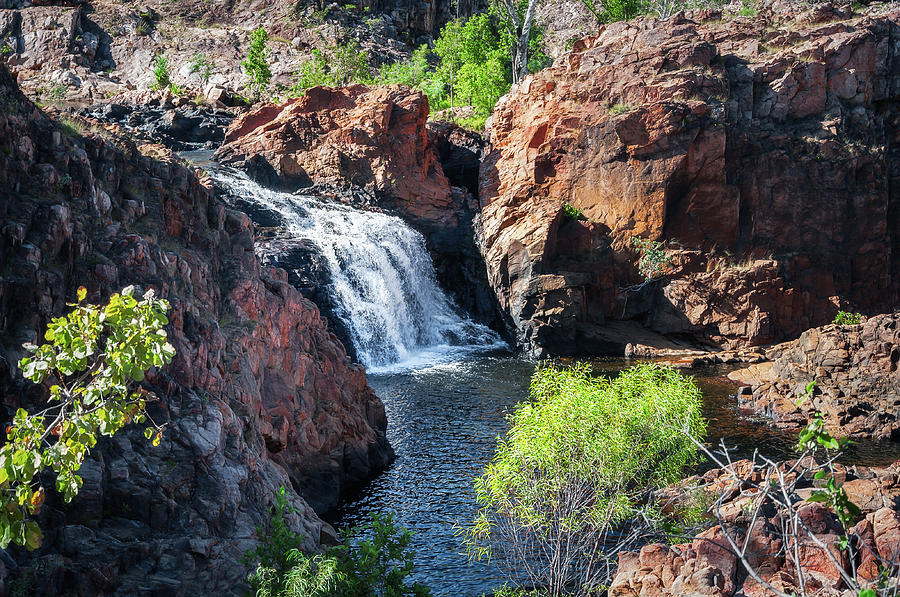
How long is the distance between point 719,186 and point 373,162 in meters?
24.1

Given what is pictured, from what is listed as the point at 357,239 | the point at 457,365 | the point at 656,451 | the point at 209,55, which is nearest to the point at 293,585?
the point at 656,451

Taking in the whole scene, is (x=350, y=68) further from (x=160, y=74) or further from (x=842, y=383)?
(x=842, y=383)

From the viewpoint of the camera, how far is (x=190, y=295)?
21391 mm

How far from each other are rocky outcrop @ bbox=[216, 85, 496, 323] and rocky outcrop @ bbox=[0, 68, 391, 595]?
26.9m

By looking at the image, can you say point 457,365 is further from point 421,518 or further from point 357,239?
point 421,518

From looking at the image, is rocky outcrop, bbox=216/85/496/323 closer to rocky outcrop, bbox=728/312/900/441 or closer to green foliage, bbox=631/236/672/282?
green foliage, bbox=631/236/672/282

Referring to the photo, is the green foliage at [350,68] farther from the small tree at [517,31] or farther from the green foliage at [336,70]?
the small tree at [517,31]

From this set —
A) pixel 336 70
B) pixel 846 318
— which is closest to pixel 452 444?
pixel 846 318

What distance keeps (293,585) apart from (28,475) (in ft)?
22.1

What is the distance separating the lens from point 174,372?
59.7ft

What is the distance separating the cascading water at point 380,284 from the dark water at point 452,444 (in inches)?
152

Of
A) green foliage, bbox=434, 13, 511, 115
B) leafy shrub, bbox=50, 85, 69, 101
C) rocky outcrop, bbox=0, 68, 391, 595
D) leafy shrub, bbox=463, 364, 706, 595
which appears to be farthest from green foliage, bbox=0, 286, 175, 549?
leafy shrub, bbox=50, 85, 69, 101

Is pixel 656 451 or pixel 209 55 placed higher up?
pixel 209 55

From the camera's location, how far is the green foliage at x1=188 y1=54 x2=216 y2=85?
87.4 meters
